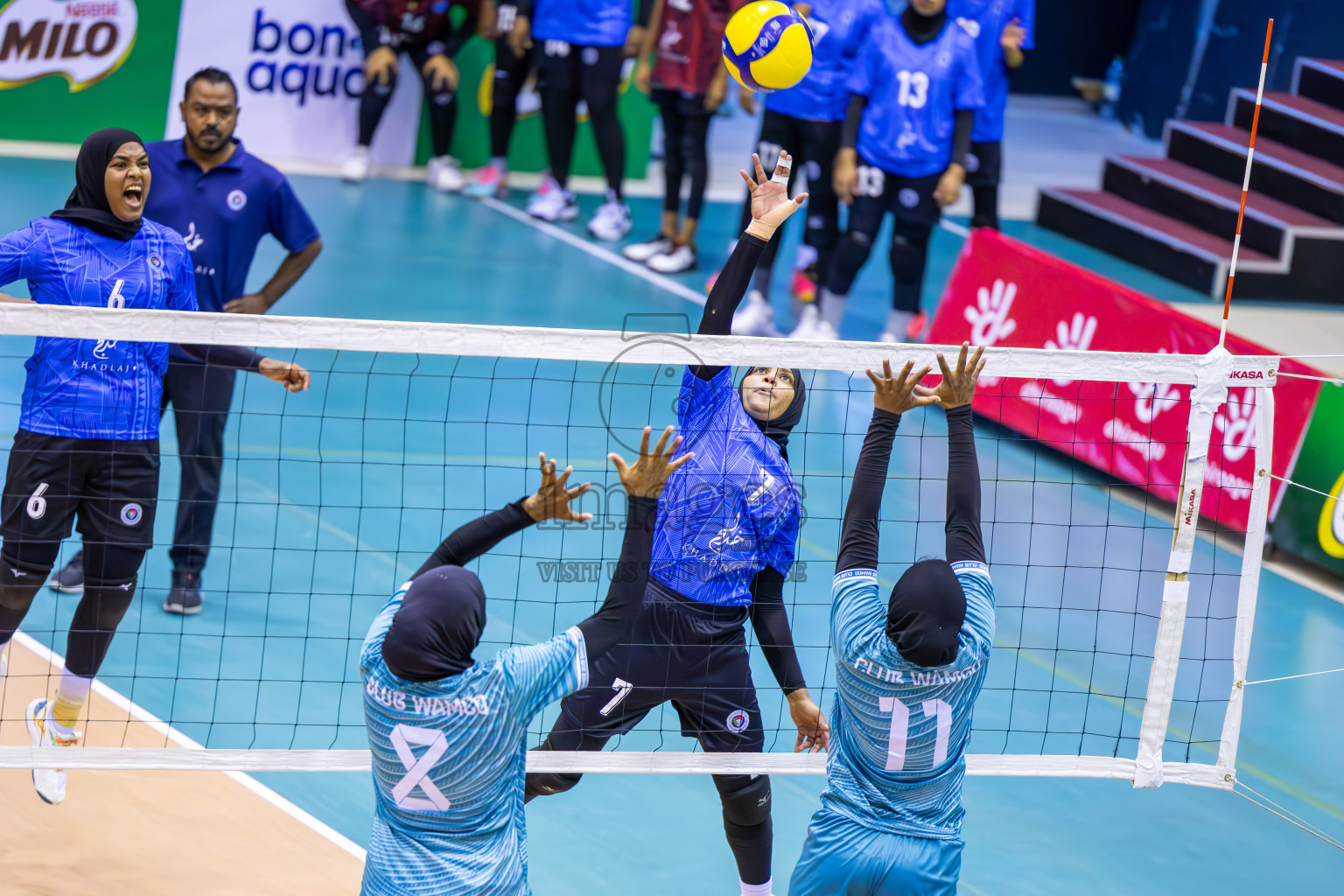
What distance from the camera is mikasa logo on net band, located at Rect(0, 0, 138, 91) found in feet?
38.0

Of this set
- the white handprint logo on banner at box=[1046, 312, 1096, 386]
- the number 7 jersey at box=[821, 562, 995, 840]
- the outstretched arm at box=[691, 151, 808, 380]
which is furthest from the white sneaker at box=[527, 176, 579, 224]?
the number 7 jersey at box=[821, 562, 995, 840]

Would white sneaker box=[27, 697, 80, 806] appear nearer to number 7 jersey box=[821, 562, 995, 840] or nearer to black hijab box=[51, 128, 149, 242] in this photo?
black hijab box=[51, 128, 149, 242]

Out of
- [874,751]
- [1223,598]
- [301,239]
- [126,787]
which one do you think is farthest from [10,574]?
[1223,598]

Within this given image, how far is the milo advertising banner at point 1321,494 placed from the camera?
24.5 feet

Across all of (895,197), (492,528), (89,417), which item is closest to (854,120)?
(895,197)

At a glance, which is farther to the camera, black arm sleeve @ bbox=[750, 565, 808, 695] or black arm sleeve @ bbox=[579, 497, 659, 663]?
black arm sleeve @ bbox=[750, 565, 808, 695]

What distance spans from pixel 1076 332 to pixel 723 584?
5.27 m

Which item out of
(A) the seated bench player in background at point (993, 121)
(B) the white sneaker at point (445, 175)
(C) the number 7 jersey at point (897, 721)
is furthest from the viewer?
(B) the white sneaker at point (445, 175)

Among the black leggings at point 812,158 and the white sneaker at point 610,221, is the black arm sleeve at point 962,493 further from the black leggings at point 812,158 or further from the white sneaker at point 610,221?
the white sneaker at point 610,221

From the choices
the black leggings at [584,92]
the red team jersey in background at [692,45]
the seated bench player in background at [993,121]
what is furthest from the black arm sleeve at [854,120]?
the black leggings at [584,92]

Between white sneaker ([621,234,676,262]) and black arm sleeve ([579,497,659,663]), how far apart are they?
798cm

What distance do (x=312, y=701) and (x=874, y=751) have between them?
2.83 m

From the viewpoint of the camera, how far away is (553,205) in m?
12.4

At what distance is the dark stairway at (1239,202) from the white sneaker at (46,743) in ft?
31.9
